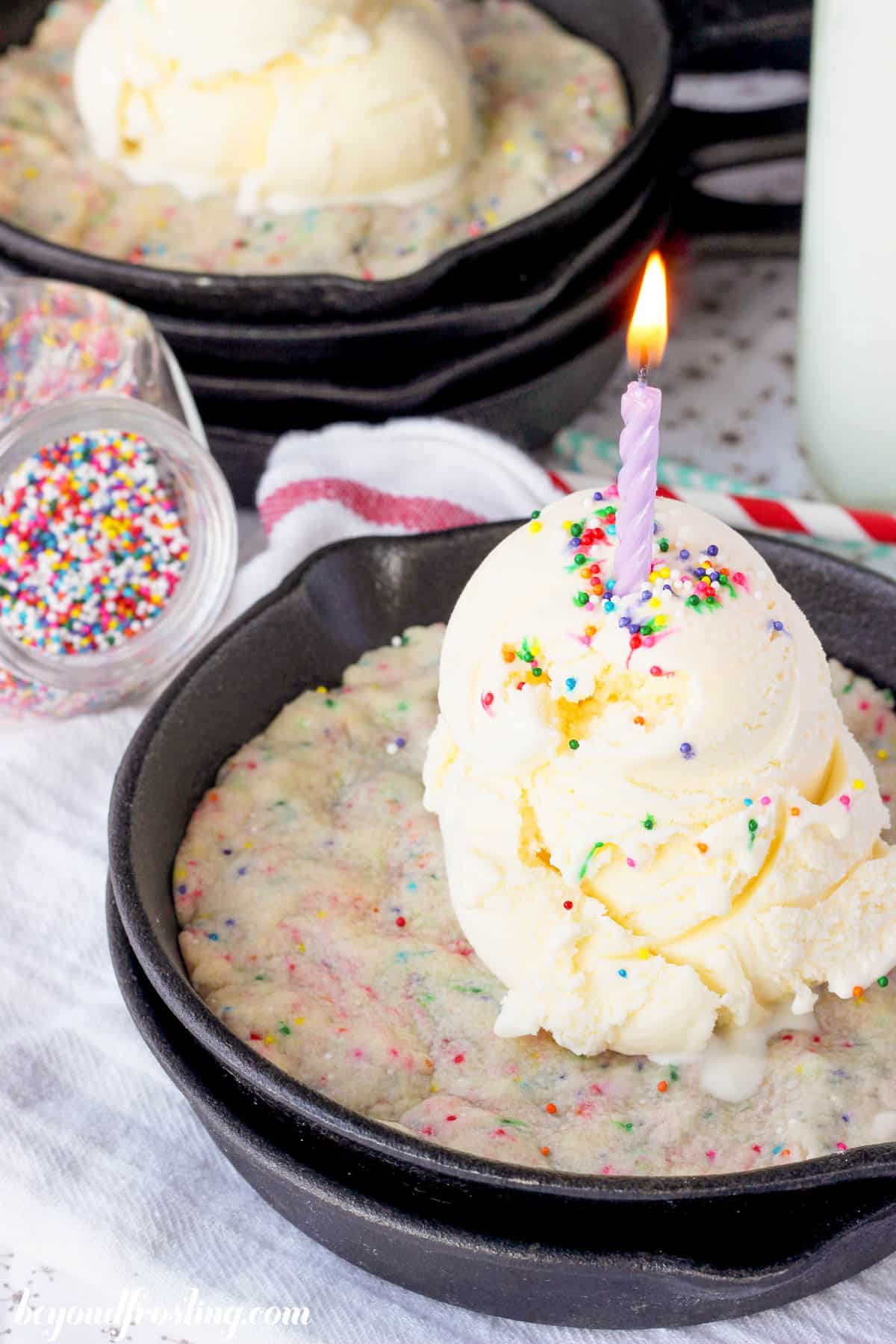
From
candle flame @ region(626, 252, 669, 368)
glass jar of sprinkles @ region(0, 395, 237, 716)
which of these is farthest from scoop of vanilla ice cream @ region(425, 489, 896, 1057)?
glass jar of sprinkles @ region(0, 395, 237, 716)

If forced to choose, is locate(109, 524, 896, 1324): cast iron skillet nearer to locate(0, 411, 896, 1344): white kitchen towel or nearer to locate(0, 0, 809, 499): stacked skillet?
locate(0, 411, 896, 1344): white kitchen towel

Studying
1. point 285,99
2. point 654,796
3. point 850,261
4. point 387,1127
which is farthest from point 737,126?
point 387,1127

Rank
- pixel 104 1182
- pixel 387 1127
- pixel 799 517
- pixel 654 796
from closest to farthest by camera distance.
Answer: pixel 387 1127, pixel 654 796, pixel 104 1182, pixel 799 517

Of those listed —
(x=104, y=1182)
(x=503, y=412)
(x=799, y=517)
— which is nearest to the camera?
(x=104, y=1182)

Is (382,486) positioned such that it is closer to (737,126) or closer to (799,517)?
(799,517)

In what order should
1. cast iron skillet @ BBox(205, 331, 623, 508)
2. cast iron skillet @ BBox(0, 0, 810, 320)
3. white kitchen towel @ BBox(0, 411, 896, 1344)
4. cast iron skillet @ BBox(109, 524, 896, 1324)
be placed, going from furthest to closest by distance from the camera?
cast iron skillet @ BBox(205, 331, 623, 508) < cast iron skillet @ BBox(0, 0, 810, 320) < white kitchen towel @ BBox(0, 411, 896, 1344) < cast iron skillet @ BBox(109, 524, 896, 1324)

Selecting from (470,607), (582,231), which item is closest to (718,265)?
(582,231)

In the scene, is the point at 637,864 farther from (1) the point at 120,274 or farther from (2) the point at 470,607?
(1) the point at 120,274
